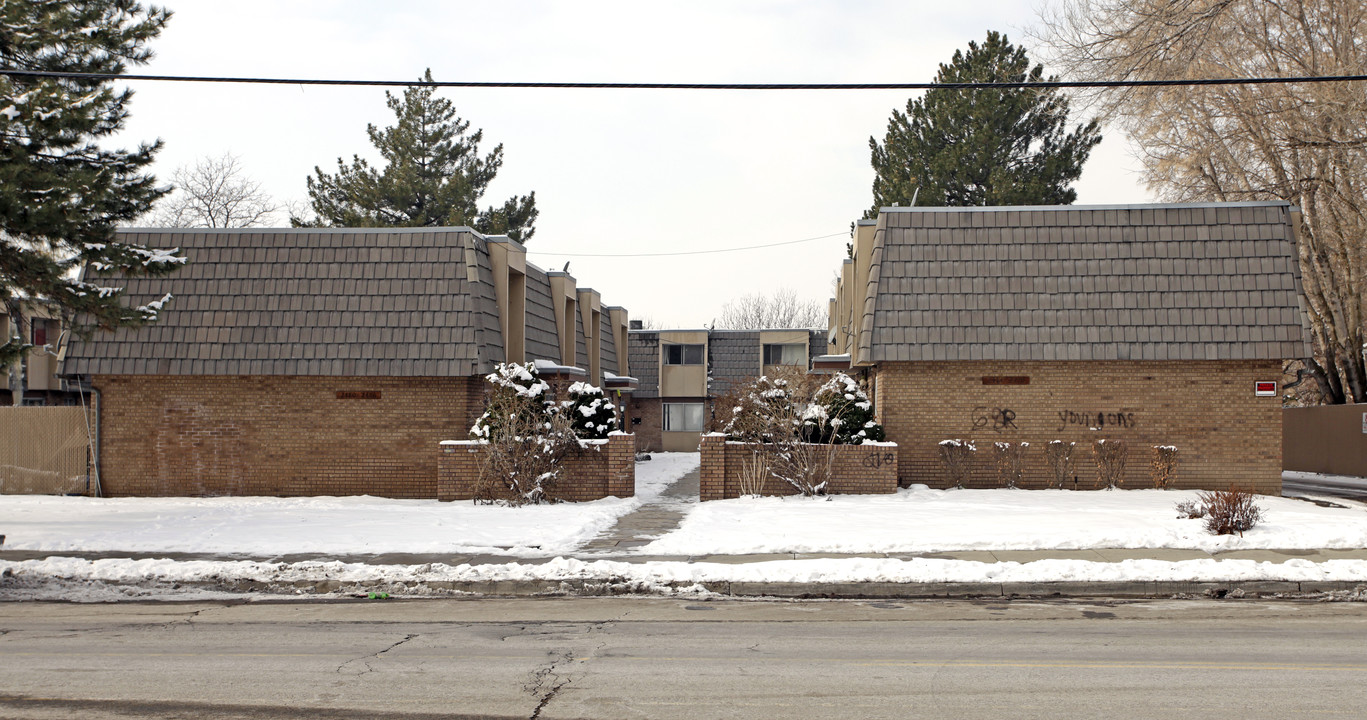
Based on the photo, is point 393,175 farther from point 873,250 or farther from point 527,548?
point 527,548

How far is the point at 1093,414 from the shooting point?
19.5 meters

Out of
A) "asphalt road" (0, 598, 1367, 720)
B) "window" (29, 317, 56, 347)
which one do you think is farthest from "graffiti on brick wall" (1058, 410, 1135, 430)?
"window" (29, 317, 56, 347)

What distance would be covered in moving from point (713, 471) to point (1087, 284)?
8433 mm

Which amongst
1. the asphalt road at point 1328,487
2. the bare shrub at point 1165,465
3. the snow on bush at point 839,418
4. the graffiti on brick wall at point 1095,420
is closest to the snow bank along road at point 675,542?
the bare shrub at point 1165,465

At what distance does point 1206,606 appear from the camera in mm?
10039

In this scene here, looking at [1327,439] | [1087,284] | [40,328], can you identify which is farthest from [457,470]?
[40,328]

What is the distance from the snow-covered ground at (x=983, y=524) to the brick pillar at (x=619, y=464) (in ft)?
5.86

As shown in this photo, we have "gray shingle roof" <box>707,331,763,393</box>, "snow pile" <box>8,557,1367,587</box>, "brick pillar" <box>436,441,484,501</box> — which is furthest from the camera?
"gray shingle roof" <box>707,331,763,393</box>

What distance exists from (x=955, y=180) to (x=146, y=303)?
28.2 meters

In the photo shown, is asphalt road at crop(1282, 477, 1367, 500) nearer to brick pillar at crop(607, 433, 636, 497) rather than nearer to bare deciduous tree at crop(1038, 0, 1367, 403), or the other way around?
bare deciduous tree at crop(1038, 0, 1367, 403)

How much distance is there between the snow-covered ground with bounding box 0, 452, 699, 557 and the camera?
1340 centimetres

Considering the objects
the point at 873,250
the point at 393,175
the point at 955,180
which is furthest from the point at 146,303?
the point at 955,180

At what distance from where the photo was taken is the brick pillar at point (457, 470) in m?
18.4

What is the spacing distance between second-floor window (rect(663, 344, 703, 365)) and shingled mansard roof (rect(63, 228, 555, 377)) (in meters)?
22.1
